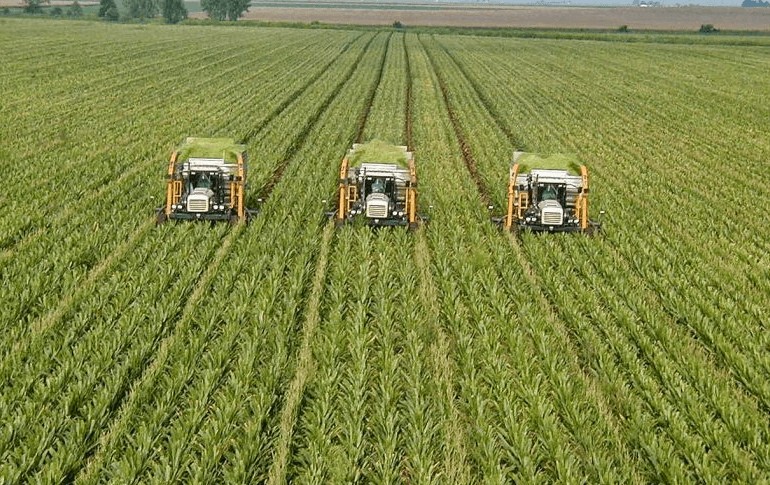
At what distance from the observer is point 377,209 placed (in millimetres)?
12547

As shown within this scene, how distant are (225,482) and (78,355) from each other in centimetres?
277

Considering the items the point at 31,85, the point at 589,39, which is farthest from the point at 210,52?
the point at 589,39

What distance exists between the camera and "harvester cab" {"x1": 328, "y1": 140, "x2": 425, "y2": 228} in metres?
12.6

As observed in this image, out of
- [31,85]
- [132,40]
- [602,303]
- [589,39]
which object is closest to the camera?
[602,303]

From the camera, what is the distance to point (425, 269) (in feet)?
35.7

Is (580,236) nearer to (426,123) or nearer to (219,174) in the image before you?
(219,174)

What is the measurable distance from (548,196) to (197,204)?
676 cm

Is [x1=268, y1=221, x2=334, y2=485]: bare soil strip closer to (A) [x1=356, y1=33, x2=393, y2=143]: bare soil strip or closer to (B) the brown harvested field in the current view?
(A) [x1=356, y1=33, x2=393, y2=143]: bare soil strip

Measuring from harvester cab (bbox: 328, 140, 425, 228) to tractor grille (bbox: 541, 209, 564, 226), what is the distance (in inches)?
92.0

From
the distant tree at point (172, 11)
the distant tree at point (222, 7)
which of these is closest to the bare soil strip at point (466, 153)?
the distant tree at point (172, 11)

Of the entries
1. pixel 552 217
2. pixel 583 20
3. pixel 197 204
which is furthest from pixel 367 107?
pixel 583 20

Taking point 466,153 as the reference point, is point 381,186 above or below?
above

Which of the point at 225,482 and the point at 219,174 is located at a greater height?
the point at 219,174

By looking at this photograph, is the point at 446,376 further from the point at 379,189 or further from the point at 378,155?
the point at 378,155
